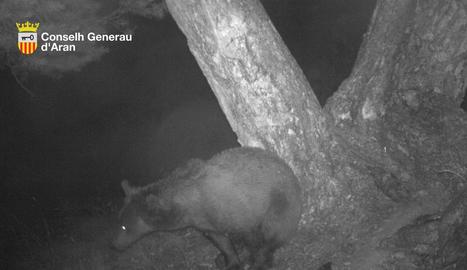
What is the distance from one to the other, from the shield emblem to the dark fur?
5913mm

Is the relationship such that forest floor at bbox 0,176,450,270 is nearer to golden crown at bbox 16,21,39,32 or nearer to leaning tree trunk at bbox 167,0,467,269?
leaning tree trunk at bbox 167,0,467,269

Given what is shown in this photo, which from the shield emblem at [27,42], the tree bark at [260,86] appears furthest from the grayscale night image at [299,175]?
the shield emblem at [27,42]

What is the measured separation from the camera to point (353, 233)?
5.38 meters

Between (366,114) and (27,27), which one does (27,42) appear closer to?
(27,27)

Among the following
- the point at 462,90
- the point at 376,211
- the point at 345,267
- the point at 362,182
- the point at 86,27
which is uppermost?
the point at 86,27

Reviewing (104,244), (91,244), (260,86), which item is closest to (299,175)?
(260,86)

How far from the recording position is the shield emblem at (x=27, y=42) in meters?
9.63

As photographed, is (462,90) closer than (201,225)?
No

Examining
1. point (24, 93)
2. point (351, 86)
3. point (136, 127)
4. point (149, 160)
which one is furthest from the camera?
point (24, 93)

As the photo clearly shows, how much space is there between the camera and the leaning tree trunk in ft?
16.3

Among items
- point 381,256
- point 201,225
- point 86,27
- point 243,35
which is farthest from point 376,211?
point 86,27

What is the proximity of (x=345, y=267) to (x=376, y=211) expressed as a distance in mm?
986

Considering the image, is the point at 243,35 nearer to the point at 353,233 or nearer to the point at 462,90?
the point at 353,233

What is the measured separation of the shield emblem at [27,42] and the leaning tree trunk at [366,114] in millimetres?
6116
